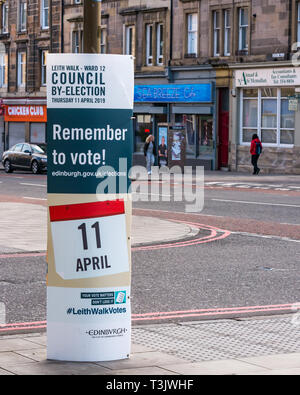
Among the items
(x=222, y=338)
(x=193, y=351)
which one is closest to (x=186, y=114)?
(x=222, y=338)

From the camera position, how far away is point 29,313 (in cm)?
930

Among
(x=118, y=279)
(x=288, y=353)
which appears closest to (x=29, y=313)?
(x=118, y=279)

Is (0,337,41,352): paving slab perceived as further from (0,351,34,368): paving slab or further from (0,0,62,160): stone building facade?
(0,0,62,160): stone building facade

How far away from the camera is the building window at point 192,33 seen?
140 feet

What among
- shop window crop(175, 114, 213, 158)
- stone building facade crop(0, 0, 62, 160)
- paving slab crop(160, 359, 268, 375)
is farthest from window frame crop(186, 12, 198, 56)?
paving slab crop(160, 359, 268, 375)

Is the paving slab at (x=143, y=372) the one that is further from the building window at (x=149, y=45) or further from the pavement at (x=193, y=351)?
the building window at (x=149, y=45)

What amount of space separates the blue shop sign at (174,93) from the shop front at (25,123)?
9530 millimetres

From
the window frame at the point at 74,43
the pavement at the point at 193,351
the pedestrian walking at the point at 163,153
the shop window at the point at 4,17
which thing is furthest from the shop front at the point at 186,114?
the pavement at the point at 193,351

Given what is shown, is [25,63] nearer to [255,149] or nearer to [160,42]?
[160,42]

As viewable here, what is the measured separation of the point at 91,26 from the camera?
281 inches

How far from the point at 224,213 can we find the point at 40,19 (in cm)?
3653

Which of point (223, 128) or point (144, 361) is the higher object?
point (223, 128)

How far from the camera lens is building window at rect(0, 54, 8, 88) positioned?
190 ft

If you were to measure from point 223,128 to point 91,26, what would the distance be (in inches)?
1380
